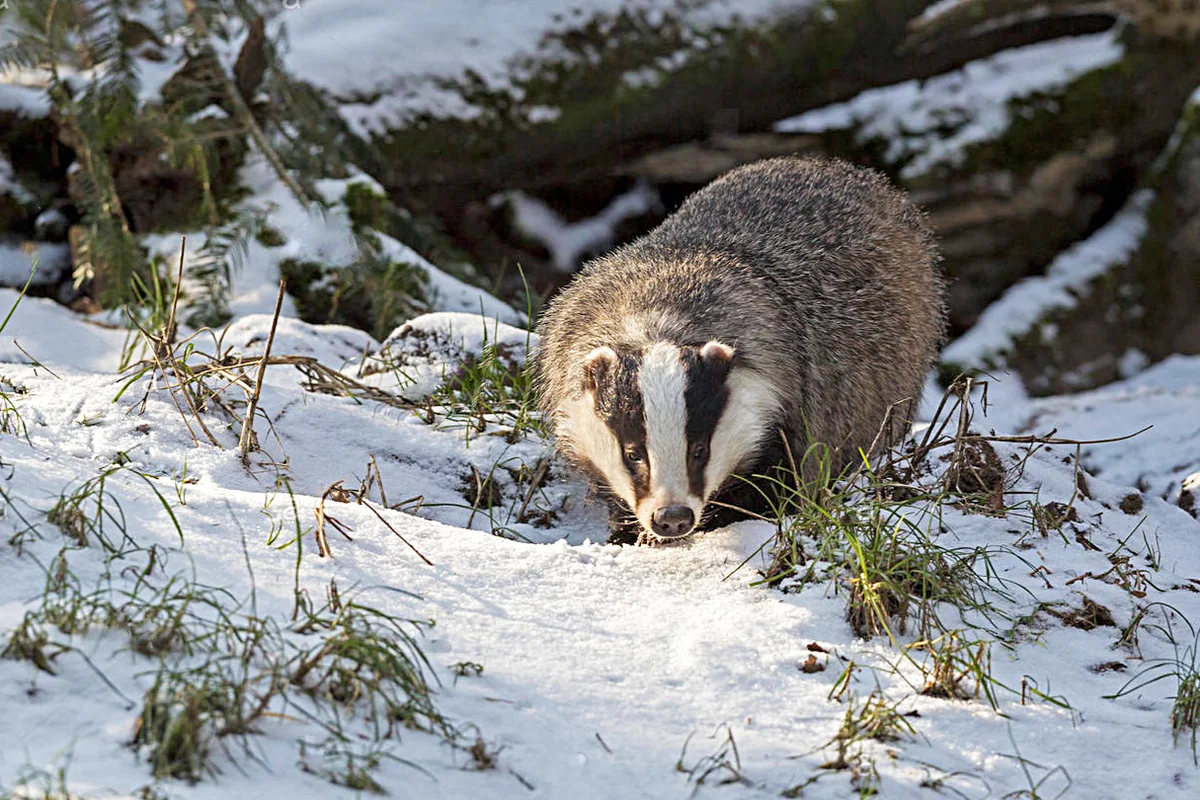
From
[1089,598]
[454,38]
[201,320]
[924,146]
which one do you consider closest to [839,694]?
[1089,598]

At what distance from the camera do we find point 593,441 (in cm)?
379

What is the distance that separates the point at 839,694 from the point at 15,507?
177cm

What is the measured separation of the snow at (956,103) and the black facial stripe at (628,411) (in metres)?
5.17

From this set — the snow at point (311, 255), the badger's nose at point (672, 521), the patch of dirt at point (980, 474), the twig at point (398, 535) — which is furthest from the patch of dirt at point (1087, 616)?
the snow at point (311, 255)

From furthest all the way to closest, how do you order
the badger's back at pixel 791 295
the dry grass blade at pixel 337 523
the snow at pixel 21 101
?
the snow at pixel 21 101, the badger's back at pixel 791 295, the dry grass blade at pixel 337 523

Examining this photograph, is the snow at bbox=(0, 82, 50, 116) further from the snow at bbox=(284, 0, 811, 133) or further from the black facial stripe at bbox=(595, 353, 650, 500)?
the black facial stripe at bbox=(595, 353, 650, 500)

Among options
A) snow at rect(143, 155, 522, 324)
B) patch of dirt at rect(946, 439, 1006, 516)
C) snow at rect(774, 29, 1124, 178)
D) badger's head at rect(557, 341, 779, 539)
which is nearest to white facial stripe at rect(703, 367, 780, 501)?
badger's head at rect(557, 341, 779, 539)

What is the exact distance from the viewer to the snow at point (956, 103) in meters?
8.52

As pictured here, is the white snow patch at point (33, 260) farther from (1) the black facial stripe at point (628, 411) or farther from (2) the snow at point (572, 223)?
(1) the black facial stripe at point (628, 411)

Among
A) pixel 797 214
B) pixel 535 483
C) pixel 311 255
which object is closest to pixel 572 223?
pixel 311 255

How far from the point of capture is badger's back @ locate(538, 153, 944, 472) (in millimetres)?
3992

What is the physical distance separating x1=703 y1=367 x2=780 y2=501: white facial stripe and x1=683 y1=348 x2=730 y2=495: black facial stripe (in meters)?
0.03

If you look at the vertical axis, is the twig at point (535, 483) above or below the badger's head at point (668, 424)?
below

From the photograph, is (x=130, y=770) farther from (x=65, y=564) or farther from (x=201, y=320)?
(x=201, y=320)
